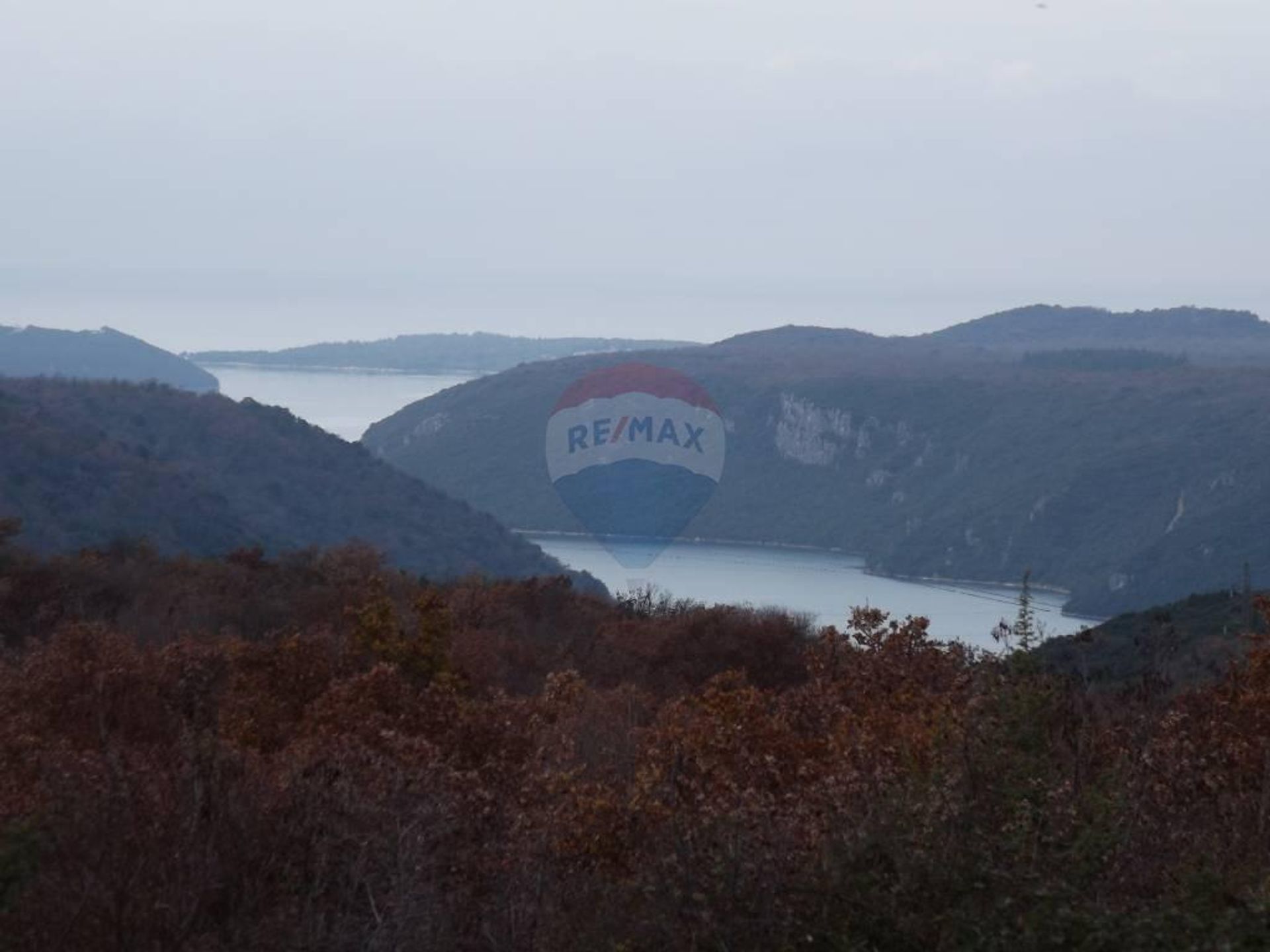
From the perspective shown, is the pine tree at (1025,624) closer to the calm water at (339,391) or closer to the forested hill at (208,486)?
the forested hill at (208,486)

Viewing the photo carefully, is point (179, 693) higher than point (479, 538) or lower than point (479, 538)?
higher

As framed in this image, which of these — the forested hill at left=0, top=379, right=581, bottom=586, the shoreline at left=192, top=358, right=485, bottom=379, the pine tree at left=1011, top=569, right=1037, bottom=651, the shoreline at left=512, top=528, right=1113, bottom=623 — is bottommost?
the shoreline at left=512, top=528, right=1113, bottom=623

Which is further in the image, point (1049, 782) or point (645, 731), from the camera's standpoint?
point (645, 731)

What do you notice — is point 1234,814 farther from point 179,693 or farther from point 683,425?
point 683,425

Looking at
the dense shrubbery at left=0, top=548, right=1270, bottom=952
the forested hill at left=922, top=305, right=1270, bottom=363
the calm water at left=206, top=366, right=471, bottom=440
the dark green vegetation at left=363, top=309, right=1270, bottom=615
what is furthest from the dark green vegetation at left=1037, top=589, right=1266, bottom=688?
the forested hill at left=922, top=305, right=1270, bottom=363

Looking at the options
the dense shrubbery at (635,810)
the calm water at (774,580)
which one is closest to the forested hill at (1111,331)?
the calm water at (774,580)

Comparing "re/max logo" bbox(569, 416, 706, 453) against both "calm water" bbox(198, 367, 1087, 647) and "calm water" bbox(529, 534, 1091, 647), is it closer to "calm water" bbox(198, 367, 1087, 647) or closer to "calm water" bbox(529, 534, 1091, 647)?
"calm water" bbox(198, 367, 1087, 647)

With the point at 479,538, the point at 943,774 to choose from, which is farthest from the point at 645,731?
the point at 479,538
